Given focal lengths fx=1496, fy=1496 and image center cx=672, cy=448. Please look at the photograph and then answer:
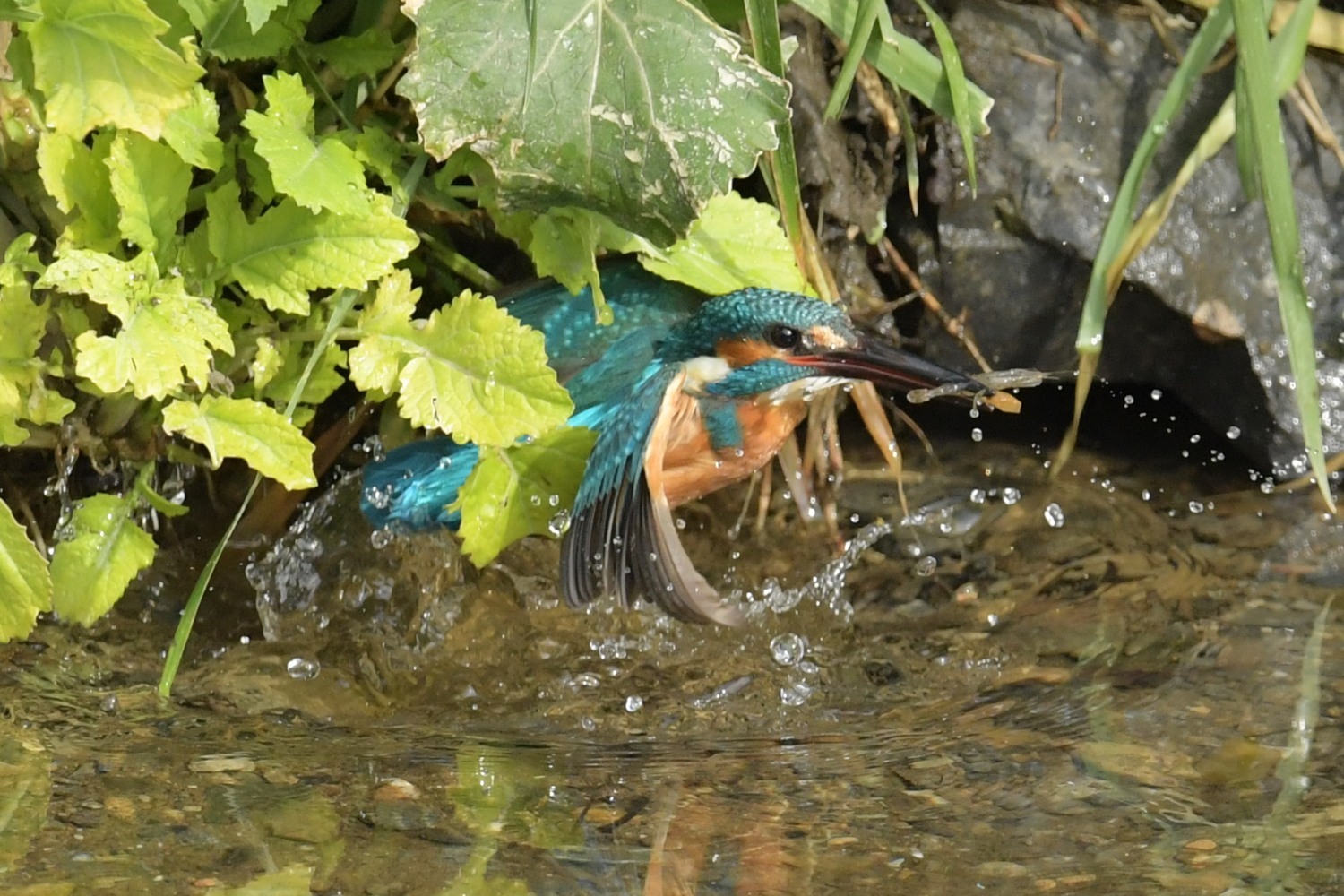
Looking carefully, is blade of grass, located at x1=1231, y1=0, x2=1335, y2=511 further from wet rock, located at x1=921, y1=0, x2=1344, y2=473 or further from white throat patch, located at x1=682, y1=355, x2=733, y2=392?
white throat patch, located at x1=682, y1=355, x2=733, y2=392

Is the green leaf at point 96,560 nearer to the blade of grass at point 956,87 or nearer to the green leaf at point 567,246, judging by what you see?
the green leaf at point 567,246

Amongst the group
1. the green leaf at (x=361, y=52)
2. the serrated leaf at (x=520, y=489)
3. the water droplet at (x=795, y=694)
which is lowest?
the water droplet at (x=795, y=694)

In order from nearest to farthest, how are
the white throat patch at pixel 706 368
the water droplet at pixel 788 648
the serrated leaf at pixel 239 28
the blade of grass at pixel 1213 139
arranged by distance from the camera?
1. the serrated leaf at pixel 239 28
2. the white throat patch at pixel 706 368
3. the water droplet at pixel 788 648
4. the blade of grass at pixel 1213 139

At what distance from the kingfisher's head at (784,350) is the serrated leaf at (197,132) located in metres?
0.69

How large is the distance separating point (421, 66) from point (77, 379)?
64 centimetres

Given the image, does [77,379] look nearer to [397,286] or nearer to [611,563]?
[397,286]

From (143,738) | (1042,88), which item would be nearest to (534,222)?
(143,738)

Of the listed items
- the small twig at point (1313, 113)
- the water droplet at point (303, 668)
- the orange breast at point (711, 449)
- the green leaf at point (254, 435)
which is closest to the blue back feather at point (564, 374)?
the orange breast at point (711, 449)

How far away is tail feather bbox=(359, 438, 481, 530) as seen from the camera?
2.14 metres

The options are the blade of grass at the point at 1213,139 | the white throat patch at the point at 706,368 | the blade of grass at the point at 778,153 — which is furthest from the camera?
the blade of grass at the point at 1213,139

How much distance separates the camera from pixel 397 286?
1.93m

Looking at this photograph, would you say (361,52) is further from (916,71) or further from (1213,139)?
(1213,139)

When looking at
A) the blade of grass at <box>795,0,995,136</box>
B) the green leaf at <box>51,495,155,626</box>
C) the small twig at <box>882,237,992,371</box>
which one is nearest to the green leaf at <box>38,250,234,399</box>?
the green leaf at <box>51,495,155,626</box>

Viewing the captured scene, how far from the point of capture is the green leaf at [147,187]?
180 centimetres
